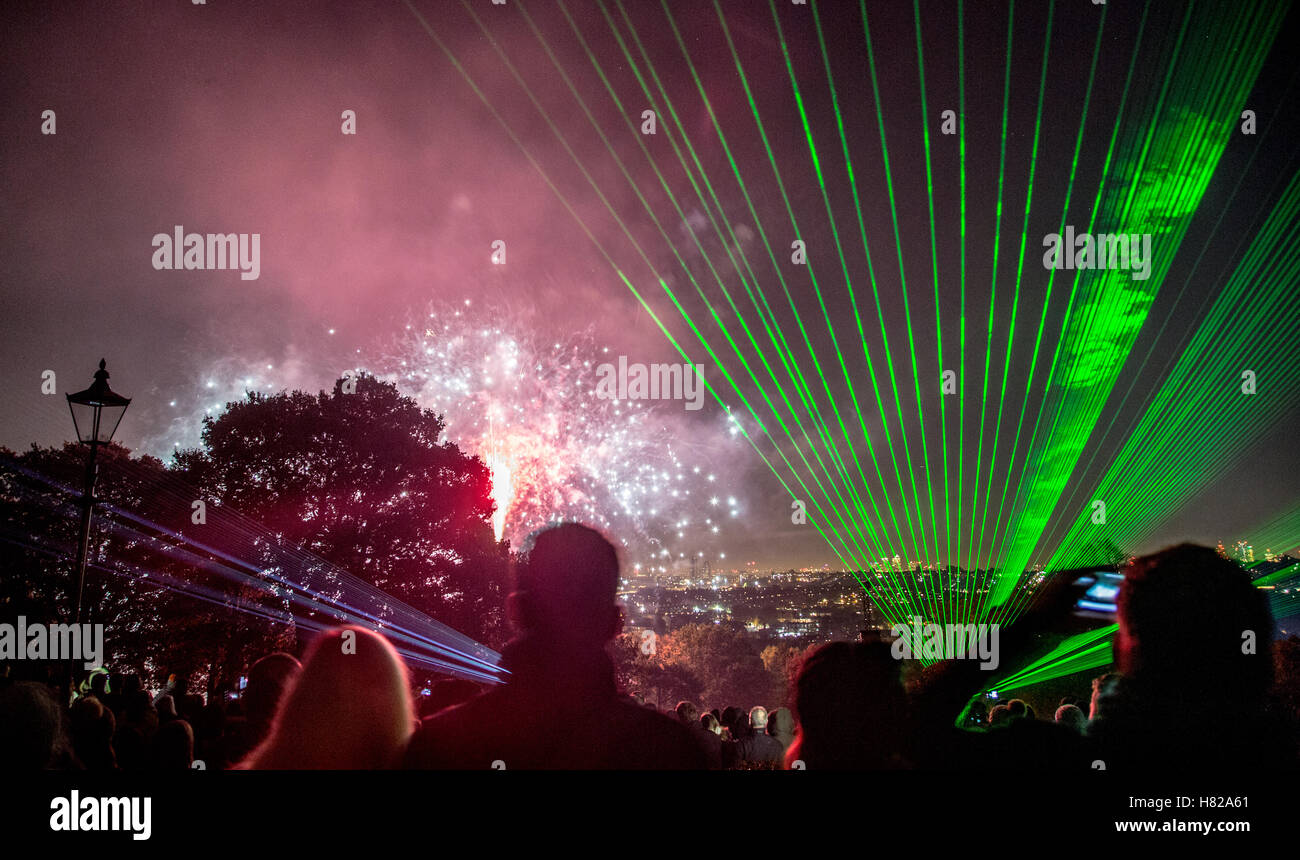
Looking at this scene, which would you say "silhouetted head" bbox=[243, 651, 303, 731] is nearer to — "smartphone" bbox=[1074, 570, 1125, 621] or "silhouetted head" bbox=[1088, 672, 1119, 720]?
"silhouetted head" bbox=[1088, 672, 1119, 720]

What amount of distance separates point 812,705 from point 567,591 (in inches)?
54.8

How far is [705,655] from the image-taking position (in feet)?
310

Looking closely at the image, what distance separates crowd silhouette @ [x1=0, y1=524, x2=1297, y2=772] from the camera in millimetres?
2367

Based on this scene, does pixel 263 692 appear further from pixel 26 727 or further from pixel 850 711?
pixel 850 711

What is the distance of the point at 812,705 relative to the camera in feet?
9.47

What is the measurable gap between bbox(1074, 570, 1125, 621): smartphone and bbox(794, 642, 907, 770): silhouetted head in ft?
3.84

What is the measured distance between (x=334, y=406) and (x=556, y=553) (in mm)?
20562

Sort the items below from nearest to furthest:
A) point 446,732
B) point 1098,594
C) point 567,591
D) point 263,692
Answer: point 446,732 → point 567,591 → point 1098,594 → point 263,692

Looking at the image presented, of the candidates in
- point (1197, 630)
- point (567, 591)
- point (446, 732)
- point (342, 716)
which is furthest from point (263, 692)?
point (1197, 630)

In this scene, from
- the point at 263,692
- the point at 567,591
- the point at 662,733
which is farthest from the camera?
the point at 263,692

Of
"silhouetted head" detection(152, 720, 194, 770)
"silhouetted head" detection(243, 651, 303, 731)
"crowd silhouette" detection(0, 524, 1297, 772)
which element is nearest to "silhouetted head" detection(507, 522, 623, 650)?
"crowd silhouette" detection(0, 524, 1297, 772)

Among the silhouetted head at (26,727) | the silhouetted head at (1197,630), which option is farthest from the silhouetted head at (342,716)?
the silhouetted head at (1197,630)

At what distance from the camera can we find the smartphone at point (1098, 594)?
3.03m
